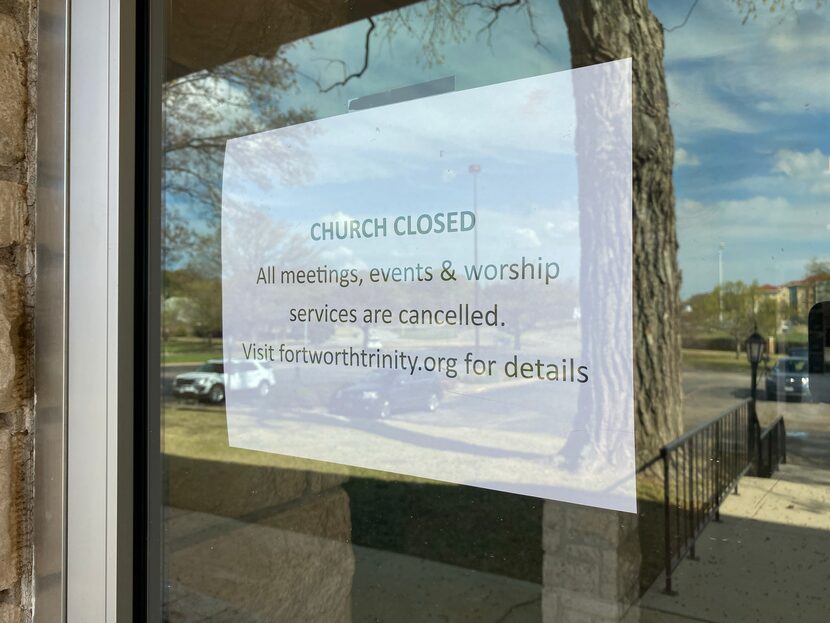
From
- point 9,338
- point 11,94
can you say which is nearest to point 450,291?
point 9,338

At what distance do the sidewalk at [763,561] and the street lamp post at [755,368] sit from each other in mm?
31

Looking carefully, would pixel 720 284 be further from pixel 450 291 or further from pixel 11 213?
pixel 11 213

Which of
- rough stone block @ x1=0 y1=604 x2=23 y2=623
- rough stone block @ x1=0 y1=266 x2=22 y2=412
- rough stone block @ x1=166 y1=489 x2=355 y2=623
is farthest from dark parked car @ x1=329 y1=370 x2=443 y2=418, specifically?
rough stone block @ x1=0 y1=604 x2=23 y2=623

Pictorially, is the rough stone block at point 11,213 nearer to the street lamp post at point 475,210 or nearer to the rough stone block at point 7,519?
the rough stone block at point 7,519

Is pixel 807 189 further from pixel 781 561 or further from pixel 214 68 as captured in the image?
pixel 214 68

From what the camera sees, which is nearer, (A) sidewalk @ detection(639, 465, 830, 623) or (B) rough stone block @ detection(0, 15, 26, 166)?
(A) sidewalk @ detection(639, 465, 830, 623)

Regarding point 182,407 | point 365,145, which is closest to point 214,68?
point 365,145

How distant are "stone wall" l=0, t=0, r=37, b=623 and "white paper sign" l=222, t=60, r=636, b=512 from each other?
0.38 metres

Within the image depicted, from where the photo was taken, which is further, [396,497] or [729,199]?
[396,497]

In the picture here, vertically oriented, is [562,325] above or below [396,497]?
above

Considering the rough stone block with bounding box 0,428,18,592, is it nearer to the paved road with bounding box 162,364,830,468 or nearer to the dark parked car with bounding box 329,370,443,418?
the dark parked car with bounding box 329,370,443,418

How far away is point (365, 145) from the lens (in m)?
0.86

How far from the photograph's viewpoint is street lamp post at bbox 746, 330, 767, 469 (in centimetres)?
61

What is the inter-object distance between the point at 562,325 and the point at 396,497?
323 mm
